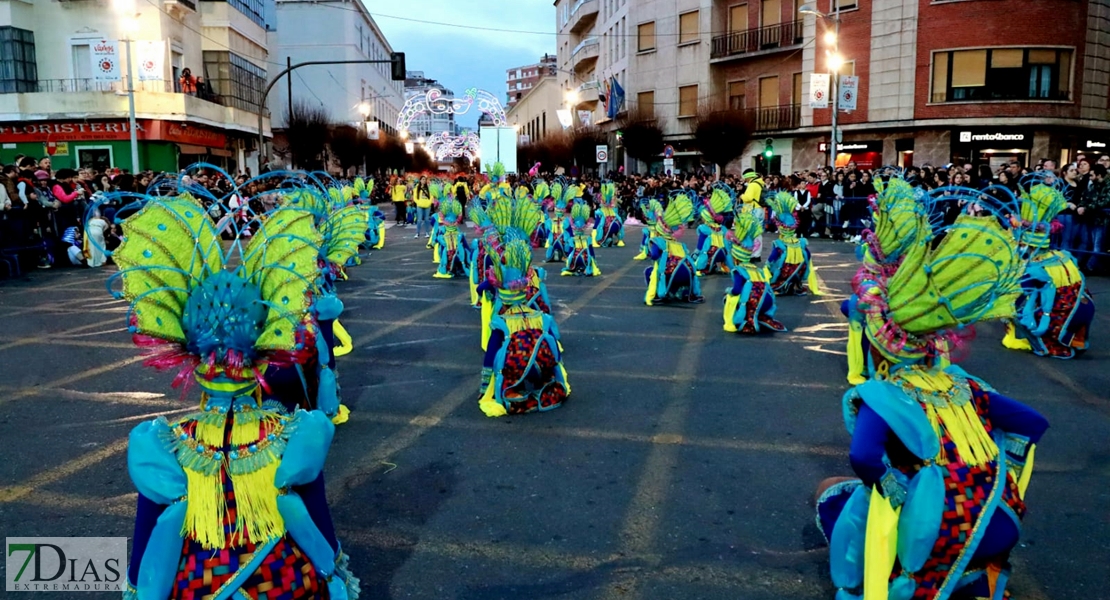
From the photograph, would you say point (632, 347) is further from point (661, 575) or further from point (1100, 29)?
point (1100, 29)

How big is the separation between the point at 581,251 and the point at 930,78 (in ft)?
64.0

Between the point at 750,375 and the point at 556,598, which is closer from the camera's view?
the point at 556,598

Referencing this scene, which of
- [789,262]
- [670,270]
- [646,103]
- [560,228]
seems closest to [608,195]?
[560,228]

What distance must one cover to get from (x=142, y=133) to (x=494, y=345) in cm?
2676

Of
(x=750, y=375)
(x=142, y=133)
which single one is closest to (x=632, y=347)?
(x=750, y=375)

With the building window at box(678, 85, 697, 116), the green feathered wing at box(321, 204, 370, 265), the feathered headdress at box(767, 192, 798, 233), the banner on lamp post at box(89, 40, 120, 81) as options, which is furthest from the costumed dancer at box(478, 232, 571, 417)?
the building window at box(678, 85, 697, 116)

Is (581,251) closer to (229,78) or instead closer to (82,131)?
(82,131)

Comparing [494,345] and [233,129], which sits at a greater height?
[233,129]

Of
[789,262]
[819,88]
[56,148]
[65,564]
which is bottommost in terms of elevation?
[65,564]

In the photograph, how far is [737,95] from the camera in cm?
3806

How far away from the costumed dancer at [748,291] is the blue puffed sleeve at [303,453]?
702cm

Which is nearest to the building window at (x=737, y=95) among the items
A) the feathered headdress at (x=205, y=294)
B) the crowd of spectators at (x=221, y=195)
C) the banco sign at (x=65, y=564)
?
the crowd of spectators at (x=221, y=195)

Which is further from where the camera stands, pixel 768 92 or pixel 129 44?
pixel 768 92

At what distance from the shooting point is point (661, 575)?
3.81 m
